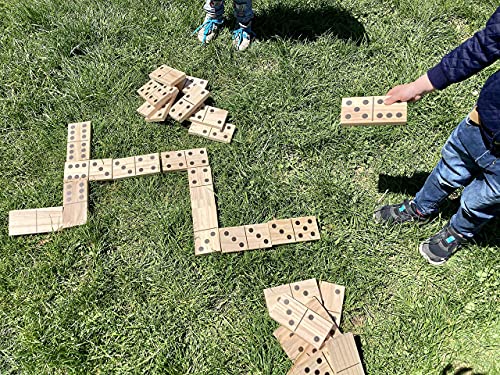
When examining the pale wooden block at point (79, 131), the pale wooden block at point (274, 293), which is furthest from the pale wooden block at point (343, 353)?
the pale wooden block at point (79, 131)

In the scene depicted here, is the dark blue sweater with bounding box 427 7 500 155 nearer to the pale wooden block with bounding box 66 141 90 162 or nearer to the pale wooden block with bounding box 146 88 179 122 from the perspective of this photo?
the pale wooden block with bounding box 146 88 179 122

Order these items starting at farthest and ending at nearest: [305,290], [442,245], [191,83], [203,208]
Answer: [191,83]
[203,208]
[442,245]
[305,290]

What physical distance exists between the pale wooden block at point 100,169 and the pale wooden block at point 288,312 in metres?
1.70

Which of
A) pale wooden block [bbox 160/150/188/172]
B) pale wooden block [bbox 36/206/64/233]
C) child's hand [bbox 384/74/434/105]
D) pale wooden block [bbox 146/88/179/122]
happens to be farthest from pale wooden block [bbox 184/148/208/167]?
child's hand [bbox 384/74/434/105]

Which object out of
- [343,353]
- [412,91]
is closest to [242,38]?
[412,91]

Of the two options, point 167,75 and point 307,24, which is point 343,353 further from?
point 307,24

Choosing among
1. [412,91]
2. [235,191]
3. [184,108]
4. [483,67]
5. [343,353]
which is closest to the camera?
[483,67]

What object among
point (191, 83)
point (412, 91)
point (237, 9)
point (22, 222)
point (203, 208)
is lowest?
point (22, 222)

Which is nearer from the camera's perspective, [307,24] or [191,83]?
[191,83]

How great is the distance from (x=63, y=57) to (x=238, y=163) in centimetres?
205

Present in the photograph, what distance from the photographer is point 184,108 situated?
3912 millimetres

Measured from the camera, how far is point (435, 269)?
3318mm

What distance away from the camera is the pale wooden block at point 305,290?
3.10 metres

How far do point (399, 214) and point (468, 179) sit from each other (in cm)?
66
